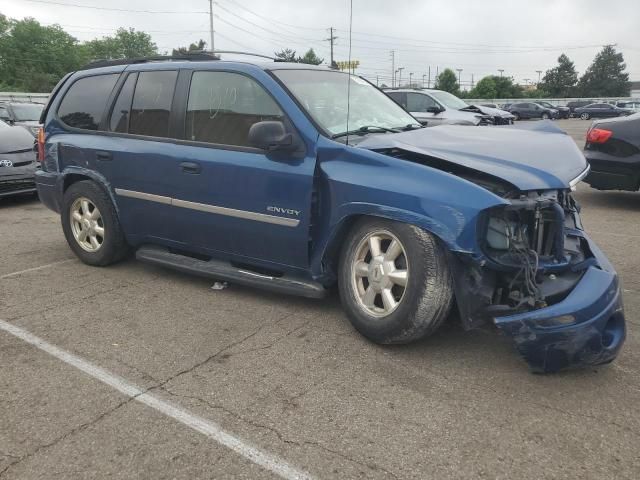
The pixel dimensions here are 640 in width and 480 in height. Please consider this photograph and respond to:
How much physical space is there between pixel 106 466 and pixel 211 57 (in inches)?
130

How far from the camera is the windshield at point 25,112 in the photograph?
14323 mm

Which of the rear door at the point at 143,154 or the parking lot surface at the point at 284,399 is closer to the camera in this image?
the parking lot surface at the point at 284,399

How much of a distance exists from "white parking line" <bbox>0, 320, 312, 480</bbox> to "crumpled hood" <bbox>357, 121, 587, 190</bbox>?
1857 mm

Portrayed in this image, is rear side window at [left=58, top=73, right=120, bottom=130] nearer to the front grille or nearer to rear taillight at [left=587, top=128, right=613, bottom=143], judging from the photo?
the front grille

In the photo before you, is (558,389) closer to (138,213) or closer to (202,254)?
(202,254)

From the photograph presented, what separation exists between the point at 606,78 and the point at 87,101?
99.8 meters

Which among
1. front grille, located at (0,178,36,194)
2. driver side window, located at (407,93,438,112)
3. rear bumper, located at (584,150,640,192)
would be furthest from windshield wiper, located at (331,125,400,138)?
driver side window, located at (407,93,438,112)

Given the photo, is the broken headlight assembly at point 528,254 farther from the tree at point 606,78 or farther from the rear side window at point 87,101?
the tree at point 606,78

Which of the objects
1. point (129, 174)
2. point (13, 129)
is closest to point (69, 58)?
point (13, 129)

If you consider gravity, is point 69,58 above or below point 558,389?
above

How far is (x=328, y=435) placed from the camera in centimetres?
259

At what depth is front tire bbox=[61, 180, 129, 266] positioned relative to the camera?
4.93 m

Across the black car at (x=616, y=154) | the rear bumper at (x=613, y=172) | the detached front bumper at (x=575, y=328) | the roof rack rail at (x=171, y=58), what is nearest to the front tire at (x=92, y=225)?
the roof rack rail at (x=171, y=58)

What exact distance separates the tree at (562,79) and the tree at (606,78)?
1.82 metres
